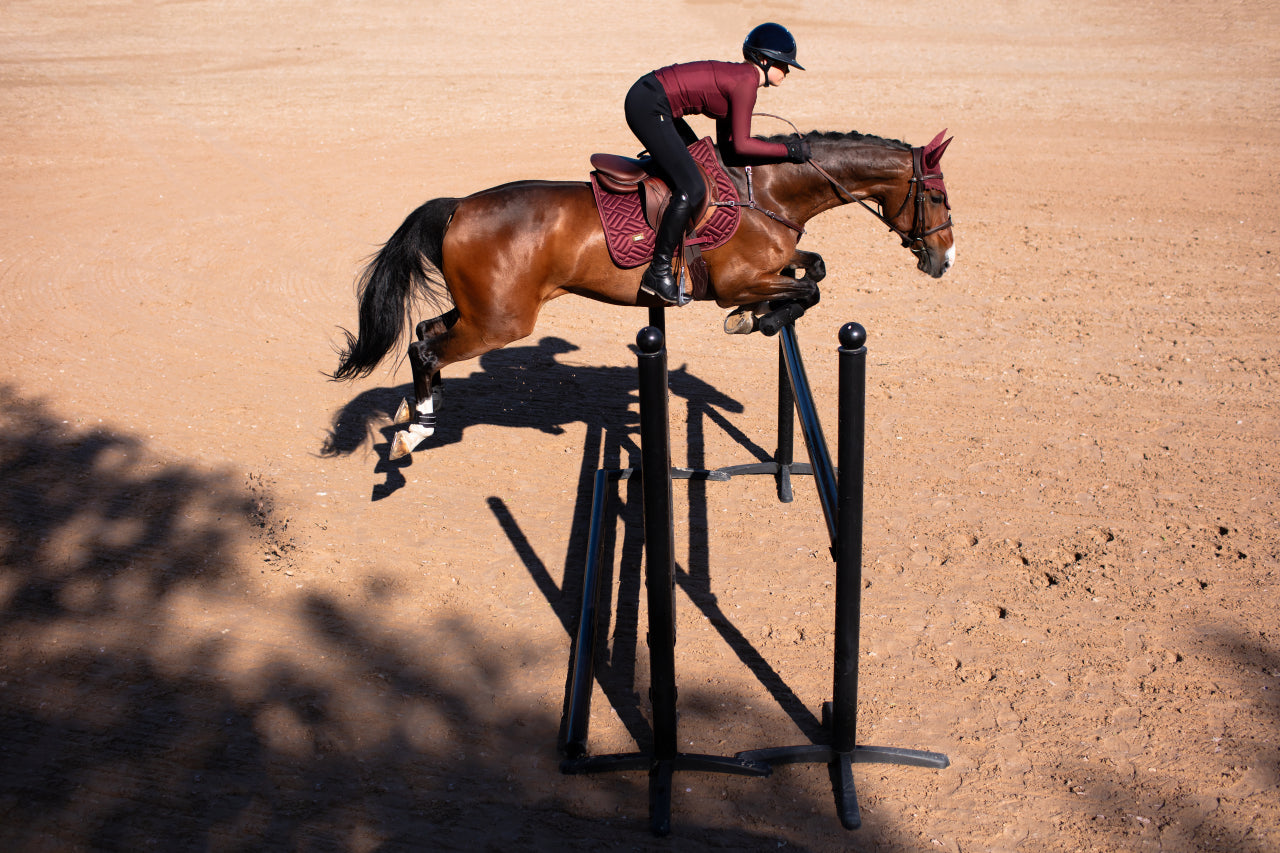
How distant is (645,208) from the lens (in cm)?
524

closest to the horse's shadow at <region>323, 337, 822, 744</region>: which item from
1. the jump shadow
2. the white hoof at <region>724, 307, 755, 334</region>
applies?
the jump shadow

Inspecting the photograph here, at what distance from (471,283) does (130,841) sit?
3.18 metres

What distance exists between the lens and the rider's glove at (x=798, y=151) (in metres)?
5.23

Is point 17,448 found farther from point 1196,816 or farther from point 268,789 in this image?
point 1196,816

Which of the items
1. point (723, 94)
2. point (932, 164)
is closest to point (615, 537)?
point (723, 94)

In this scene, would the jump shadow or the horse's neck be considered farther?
the horse's neck

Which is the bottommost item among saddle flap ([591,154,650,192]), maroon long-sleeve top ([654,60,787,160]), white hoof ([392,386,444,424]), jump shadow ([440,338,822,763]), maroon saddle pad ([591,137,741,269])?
Answer: jump shadow ([440,338,822,763])

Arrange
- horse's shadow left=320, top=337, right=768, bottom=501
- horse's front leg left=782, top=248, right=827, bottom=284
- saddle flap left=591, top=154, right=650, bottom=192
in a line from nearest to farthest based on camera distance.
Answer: saddle flap left=591, top=154, right=650, bottom=192
horse's front leg left=782, top=248, right=827, bottom=284
horse's shadow left=320, top=337, right=768, bottom=501

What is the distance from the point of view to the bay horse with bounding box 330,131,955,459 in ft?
17.5

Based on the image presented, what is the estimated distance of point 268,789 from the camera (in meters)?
3.70

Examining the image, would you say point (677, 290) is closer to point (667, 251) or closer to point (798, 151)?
point (667, 251)

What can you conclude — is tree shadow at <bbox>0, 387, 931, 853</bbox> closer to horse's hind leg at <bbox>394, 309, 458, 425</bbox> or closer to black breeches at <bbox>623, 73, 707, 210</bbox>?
horse's hind leg at <bbox>394, 309, 458, 425</bbox>

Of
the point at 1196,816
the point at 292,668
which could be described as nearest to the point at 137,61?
the point at 292,668

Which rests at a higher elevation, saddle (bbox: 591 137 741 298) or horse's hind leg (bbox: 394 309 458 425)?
saddle (bbox: 591 137 741 298)
